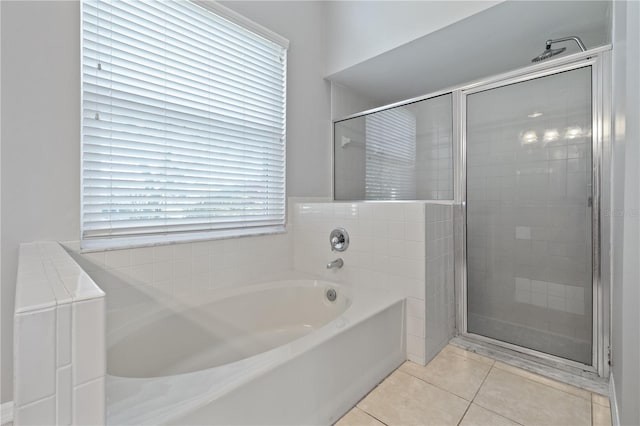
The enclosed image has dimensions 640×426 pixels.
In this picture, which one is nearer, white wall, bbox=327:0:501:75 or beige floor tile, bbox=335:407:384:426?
beige floor tile, bbox=335:407:384:426

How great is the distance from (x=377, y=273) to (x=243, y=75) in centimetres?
162

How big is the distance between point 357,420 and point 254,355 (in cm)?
62

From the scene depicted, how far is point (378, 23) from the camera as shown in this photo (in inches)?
82.7

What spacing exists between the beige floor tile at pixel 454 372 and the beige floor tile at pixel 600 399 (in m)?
0.41

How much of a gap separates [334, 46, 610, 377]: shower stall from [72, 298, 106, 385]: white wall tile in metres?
1.93

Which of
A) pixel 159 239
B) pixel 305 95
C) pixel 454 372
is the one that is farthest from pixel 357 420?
pixel 305 95

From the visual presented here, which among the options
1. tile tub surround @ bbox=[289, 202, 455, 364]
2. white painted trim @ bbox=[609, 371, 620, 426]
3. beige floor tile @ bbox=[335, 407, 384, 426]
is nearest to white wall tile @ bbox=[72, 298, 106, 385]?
beige floor tile @ bbox=[335, 407, 384, 426]

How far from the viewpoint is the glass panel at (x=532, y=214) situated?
153 cm

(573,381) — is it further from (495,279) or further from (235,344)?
(235,344)

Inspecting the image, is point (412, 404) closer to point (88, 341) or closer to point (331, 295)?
point (331, 295)

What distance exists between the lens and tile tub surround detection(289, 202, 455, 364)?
5.20 feet

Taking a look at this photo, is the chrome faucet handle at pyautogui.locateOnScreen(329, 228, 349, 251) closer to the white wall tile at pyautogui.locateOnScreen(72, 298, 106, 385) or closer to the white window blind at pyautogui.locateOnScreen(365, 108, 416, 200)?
the white window blind at pyautogui.locateOnScreen(365, 108, 416, 200)

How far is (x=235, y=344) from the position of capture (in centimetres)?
165

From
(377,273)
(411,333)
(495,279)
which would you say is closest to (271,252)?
(377,273)
